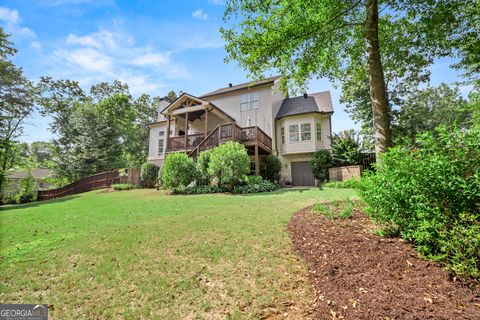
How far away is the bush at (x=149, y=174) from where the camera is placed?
58.2 ft

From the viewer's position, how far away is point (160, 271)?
10.6 feet

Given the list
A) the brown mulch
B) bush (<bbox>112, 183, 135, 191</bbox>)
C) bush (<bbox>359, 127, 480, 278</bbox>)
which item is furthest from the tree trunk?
bush (<bbox>112, 183, 135, 191</bbox>)

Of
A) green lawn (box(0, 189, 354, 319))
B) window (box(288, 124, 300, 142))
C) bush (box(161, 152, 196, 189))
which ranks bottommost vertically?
green lawn (box(0, 189, 354, 319))

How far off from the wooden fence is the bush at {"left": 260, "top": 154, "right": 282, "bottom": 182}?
1075 cm

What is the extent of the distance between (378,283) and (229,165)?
9224 millimetres

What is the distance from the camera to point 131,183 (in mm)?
18188

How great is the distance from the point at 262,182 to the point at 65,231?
9.01 metres

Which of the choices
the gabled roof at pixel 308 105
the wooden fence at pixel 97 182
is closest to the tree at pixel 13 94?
the wooden fence at pixel 97 182

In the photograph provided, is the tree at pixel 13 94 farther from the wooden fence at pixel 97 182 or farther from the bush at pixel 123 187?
the bush at pixel 123 187

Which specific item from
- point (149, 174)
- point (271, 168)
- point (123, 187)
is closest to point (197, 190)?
point (271, 168)

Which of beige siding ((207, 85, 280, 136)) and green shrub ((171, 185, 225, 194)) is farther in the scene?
beige siding ((207, 85, 280, 136))

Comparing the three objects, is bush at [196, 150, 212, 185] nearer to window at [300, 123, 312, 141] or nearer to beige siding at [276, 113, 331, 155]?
beige siding at [276, 113, 331, 155]

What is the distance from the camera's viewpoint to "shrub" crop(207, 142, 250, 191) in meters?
11.4

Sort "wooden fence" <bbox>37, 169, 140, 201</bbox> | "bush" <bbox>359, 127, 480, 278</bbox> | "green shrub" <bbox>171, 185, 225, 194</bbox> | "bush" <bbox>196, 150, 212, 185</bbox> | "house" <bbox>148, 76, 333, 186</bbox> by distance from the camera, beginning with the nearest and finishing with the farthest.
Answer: "bush" <bbox>359, 127, 480, 278</bbox> < "green shrub" <bbox>171, 185, 225, 194</bbox> < "bush" <bbox>196, 150, 212, 185</bbox> < "house" <bbox>148, 76, 333, 186</bbox> < "wooden fence" <bbox>37, 169, 140, 201</bbox>
